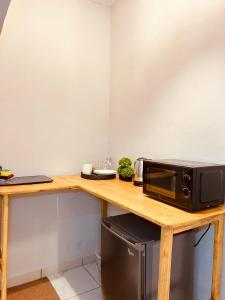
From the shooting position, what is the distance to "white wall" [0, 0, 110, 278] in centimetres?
187

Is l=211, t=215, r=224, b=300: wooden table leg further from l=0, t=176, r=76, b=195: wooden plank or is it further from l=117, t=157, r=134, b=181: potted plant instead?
l=0, t=176, r=76, b=195: wooden plank

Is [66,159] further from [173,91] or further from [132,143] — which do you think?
[173,91]

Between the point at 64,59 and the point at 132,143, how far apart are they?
3.26 feet

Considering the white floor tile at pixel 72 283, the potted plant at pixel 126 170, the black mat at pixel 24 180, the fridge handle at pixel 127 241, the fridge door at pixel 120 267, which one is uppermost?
the potted plant at pixel 126 170

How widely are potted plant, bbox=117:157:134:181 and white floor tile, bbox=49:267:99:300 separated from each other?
0.94 metres

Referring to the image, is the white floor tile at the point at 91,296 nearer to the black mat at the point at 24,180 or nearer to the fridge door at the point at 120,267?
the fridge door at the point at 120,267

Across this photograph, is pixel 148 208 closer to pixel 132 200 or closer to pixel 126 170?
pixel 132 200

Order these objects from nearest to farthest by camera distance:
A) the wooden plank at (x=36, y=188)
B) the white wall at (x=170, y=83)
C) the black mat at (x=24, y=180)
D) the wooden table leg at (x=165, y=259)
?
the wooden table leg at (x=165, y=259), the white wall at (x=170, y=83), the wooden plank at (x=36, y=188), the black mat at (x=24, y=180)

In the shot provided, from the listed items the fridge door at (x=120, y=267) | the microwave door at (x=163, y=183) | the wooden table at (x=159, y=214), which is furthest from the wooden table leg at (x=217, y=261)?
the fridge door at (x=120, y=267)

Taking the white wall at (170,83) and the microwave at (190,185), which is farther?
the white wall at (170,83)

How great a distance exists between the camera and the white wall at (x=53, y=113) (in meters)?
1.87

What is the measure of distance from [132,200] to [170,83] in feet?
2.98

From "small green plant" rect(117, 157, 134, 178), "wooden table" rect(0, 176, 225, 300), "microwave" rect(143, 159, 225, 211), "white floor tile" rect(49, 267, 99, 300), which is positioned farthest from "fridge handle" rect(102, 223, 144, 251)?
"white floor tile" rect(49, 267, 99, 300)

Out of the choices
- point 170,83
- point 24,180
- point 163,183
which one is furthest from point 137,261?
point 170,83
